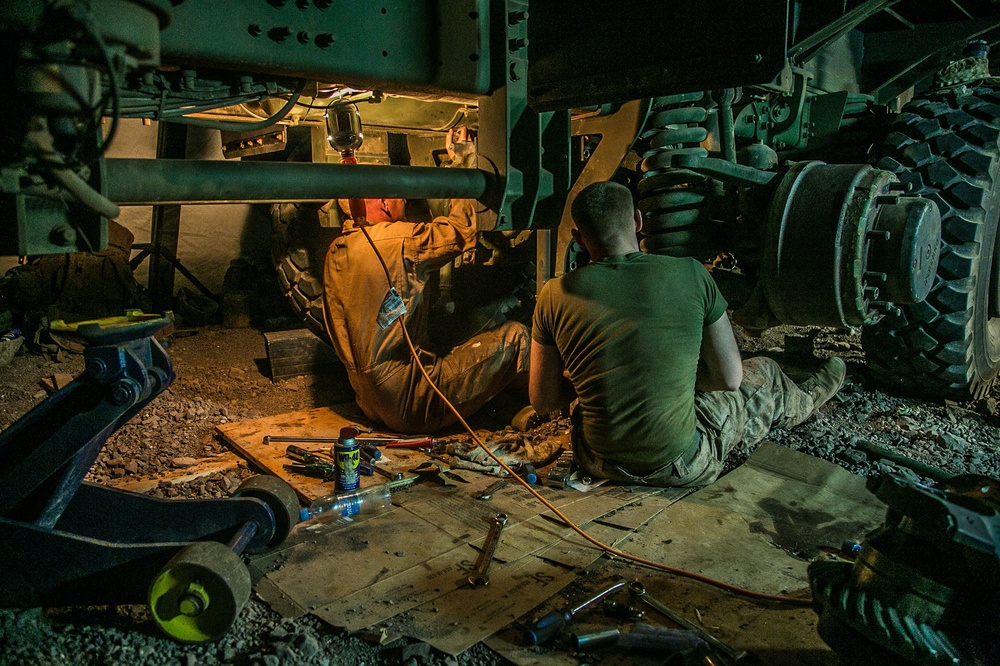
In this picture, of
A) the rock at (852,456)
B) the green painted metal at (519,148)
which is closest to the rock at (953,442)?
the rock at (852,456)

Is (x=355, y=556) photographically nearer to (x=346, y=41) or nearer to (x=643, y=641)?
(x=643, y=641)

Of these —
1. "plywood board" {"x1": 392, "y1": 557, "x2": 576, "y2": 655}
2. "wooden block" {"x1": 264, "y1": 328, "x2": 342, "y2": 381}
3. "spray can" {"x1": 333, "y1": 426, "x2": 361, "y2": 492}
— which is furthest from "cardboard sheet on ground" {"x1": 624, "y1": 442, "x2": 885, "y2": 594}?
"wooden block" {"x1": 264, "y1": 328, "x2": 342, "y2": 381}

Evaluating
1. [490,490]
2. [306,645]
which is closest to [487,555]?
[490,490]

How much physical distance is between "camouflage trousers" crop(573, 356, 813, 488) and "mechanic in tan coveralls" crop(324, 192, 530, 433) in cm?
107

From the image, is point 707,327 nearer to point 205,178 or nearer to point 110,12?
point 205,178

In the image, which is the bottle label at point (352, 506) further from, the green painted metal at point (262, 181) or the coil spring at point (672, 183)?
the coil spring at point (672, 183)

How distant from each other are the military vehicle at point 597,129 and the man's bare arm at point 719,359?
68cm

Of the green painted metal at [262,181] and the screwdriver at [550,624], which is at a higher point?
the green painted metal at [262,181]

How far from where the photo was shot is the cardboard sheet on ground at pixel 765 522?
266 cm

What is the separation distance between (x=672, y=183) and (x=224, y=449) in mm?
3128

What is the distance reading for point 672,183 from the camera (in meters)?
3.84

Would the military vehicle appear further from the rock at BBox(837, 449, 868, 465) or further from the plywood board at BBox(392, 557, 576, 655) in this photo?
the plywood board at BBox(392, 557, 576, 655)

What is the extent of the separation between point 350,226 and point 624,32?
235cm

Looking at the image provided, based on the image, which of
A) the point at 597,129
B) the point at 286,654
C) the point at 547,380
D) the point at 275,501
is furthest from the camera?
the point at 597,129
